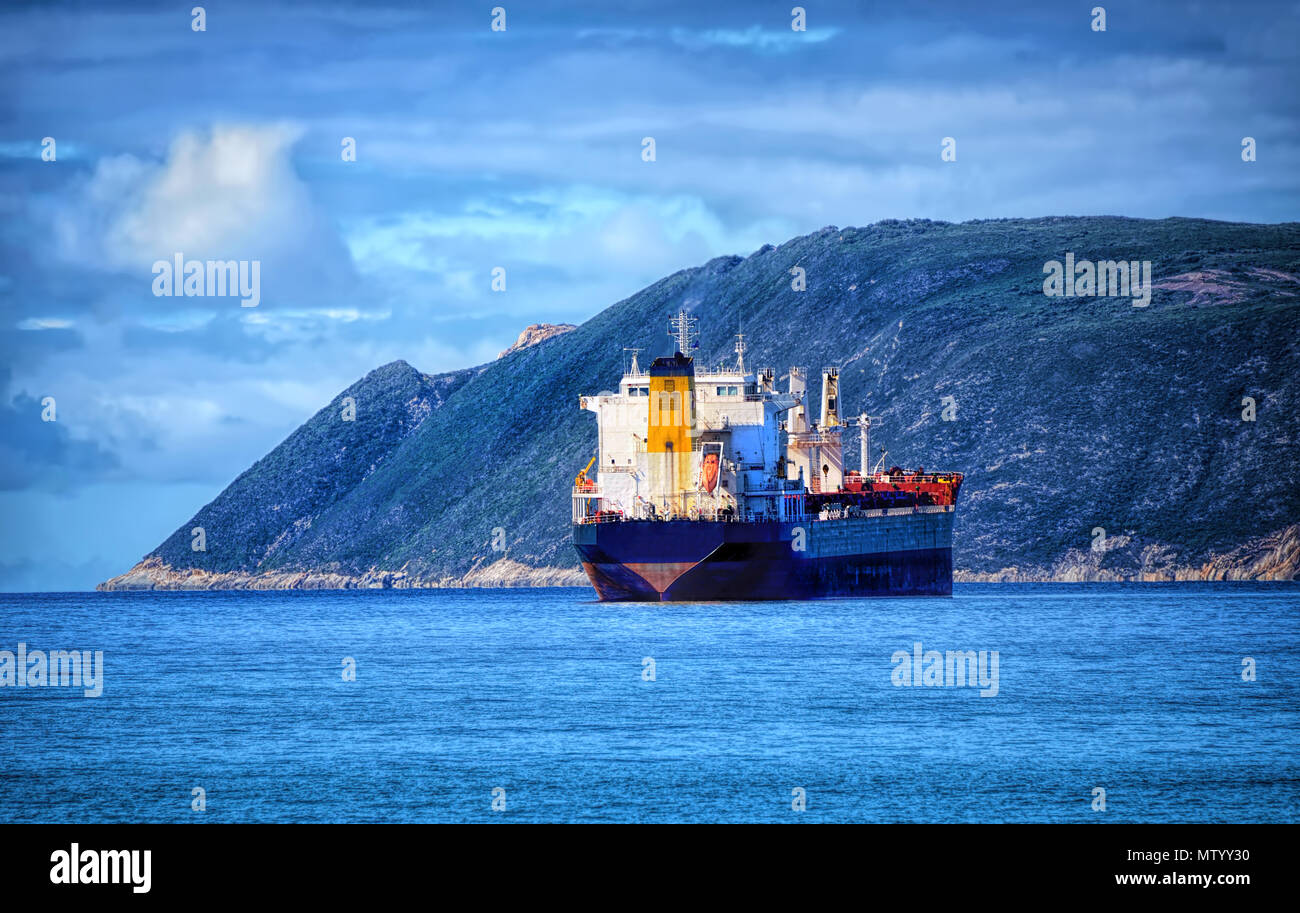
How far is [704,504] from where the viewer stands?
258 ft

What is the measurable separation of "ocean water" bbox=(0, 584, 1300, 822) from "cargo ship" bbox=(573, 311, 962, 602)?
5.75m

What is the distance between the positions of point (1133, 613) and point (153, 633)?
46724 millimetres

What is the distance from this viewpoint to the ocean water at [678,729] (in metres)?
29.0

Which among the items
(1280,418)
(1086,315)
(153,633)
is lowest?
(153,633)

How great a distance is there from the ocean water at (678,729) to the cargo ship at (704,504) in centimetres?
575

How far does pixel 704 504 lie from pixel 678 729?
41545mm
